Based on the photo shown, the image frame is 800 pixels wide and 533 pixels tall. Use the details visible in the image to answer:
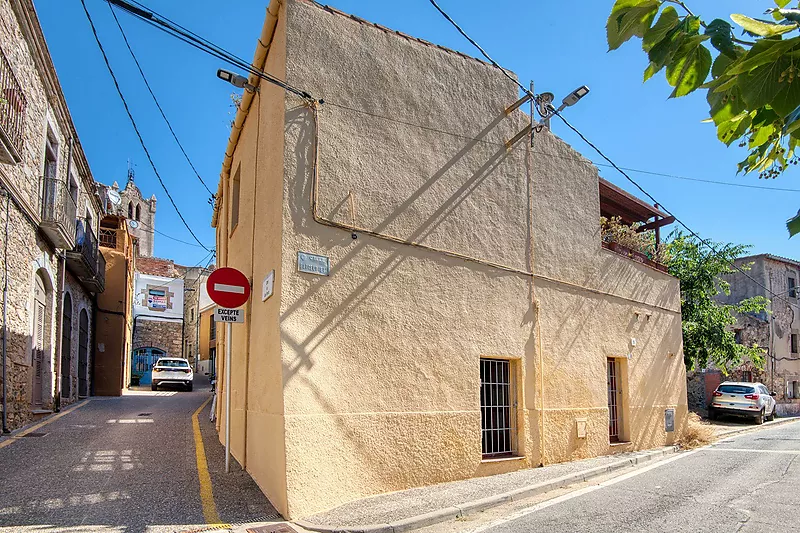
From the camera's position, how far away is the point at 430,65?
8938 mm

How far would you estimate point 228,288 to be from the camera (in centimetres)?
792

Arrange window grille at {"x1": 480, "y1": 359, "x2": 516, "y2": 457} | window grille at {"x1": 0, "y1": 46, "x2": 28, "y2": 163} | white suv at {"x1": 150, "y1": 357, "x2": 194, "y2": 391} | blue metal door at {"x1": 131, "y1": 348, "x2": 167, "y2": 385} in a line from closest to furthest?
window grille at {"x1": 480, "y1": 359, "x2": 516, "y2": 457} < window grille at {"x1": 0, "y1": 46, "x2": 28, "y2": 163} < white suv at {"x1": 150, "y1": 357, "x2": 194, "y2": 391} < blue metal door at {"x1": 131, "y1": 348, "x2": 167, "y2": 385}

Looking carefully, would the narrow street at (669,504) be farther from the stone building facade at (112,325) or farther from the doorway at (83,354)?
the stone building facade at (112,325)

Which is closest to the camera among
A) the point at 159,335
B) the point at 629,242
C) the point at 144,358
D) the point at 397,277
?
the point at 397,277

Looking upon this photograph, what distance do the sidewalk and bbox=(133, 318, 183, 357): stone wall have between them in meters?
35.6

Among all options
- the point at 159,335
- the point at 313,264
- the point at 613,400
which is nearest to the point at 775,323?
the point at 613,400

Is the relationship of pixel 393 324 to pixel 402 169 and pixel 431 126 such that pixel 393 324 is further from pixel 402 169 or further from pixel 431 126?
pixel 431 126

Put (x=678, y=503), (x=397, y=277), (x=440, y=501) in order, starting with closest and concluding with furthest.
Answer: (x=440, y=501) < (x=678, y=503) < (x=397, y=277)

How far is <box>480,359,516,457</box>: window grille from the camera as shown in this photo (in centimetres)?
902

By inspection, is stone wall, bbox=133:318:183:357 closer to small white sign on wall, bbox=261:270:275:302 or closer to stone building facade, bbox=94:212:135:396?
stone building facade, bbox=94:212:135:396

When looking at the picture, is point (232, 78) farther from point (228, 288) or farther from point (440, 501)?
point (440, 501)

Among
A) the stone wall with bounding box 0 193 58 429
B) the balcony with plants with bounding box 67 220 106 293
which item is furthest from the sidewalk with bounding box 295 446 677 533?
the balcony with plants with bounding box 67 220 106 293

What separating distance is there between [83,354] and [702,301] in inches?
830

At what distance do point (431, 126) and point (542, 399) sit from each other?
471 cm
